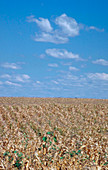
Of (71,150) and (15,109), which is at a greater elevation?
(15,109)

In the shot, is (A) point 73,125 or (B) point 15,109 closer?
(A) point 73,125

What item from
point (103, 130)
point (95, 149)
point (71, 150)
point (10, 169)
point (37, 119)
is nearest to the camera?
point (10, 169)

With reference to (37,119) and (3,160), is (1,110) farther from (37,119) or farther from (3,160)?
(3,160)

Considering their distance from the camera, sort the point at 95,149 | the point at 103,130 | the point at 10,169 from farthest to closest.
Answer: the point at 103,130 < the point at 95,149 < the point at 10,169

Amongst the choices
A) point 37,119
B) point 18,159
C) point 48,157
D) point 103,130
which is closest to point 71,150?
point 48,157

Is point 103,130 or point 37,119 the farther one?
point 37,119

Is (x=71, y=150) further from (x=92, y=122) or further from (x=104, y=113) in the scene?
(x=104, y=113)

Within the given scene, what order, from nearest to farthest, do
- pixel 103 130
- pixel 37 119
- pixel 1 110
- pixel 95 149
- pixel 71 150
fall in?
1. pixel 71 150
2. pixel 95 149
3. pixel 103 130
4. pixel 37 119
5. pixel 1 110

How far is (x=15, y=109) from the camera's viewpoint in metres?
21.2

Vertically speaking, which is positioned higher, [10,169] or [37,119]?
[37,119]

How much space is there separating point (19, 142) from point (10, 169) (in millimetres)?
2779

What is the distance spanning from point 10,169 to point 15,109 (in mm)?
13051

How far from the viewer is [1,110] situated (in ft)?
67.6

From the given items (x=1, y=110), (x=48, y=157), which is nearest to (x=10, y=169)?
(x=48, y=157)
